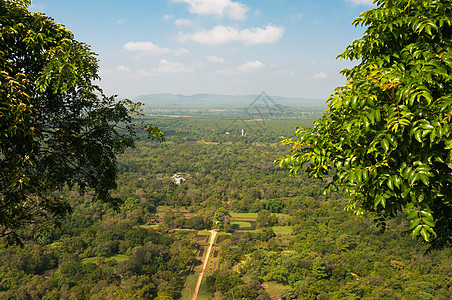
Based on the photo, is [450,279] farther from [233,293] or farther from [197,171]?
[197,171]

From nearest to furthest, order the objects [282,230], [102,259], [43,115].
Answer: [43,115] < [102,259] < [282,230]

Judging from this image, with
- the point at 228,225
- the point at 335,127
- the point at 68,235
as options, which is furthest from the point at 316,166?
the point at 68,235

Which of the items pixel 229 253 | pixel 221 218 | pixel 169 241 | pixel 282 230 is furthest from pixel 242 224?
pixel 169 241

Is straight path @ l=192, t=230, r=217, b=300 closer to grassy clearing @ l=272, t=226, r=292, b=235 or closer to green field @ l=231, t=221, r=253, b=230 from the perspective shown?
green field @ l=231, t=221, r=253, b=230

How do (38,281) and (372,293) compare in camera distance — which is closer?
(372,293)

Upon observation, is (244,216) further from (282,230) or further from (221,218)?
(282,230)

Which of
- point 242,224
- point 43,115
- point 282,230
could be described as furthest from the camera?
point 242,224
